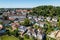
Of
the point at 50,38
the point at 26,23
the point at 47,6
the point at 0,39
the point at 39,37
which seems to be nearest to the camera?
the point at 0,39

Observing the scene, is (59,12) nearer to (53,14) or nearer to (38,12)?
(53,14)

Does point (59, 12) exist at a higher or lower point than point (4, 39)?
lower

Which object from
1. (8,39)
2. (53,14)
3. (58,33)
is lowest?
(53,14)

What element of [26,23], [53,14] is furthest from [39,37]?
[53,14]

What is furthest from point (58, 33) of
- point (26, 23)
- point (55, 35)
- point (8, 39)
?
point (8, 39)

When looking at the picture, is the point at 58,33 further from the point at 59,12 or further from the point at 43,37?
the point at 59,12

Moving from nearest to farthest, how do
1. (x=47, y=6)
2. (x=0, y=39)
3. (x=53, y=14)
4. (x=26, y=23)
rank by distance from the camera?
(x=0, y=39) → (x=26, y=23) → (x=53, y=14) → (x=47, y=6)

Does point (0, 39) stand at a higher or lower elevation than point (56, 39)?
higher

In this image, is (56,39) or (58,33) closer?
(56,39)

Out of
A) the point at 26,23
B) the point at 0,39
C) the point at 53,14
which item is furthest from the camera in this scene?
the point at 53,14
